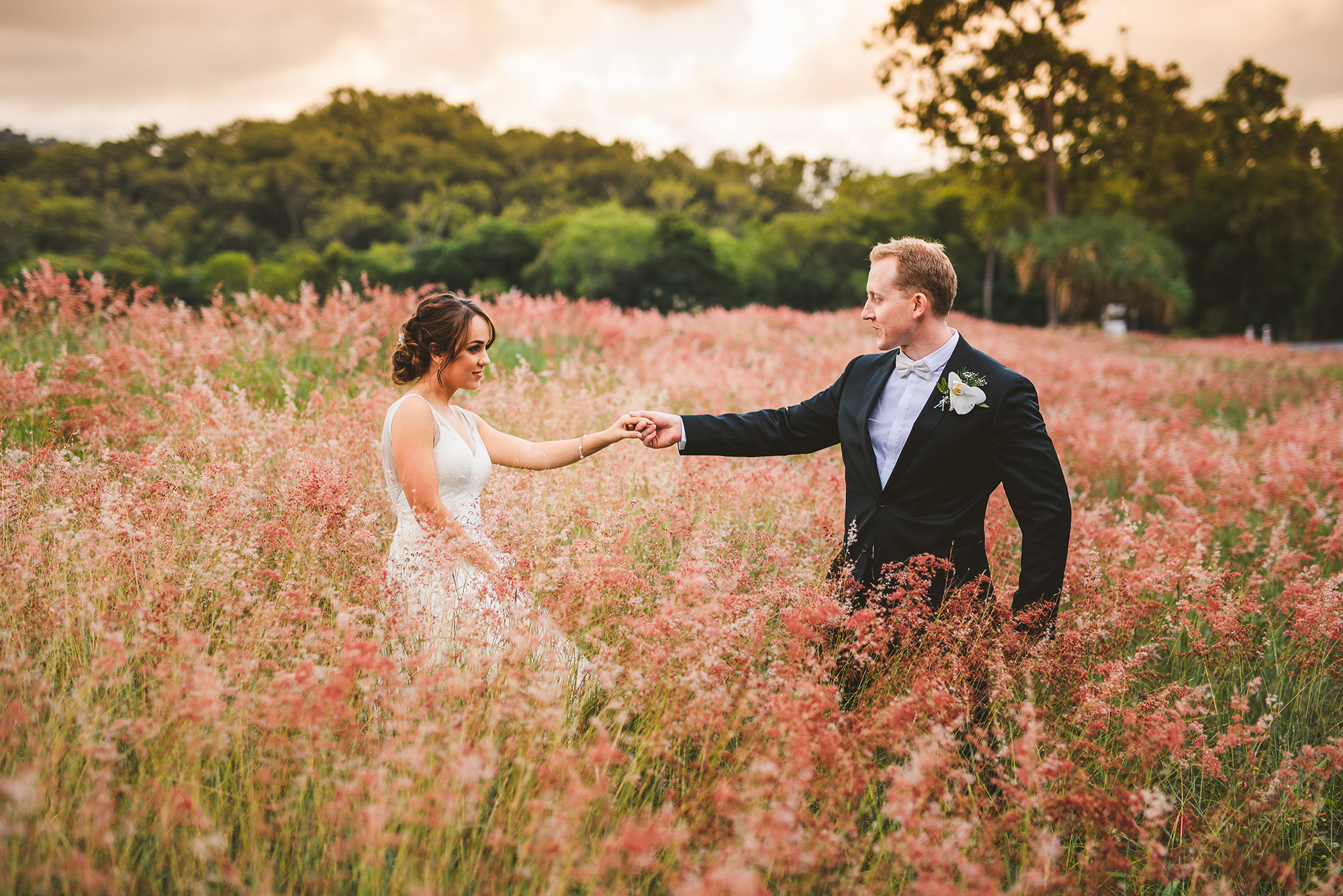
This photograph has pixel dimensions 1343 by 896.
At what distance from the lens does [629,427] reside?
13.1 feet

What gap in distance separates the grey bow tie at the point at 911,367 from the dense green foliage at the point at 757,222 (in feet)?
43.8

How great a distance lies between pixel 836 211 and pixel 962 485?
45854 mm

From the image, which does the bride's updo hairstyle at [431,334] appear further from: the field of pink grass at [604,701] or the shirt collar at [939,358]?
the shirt collar at [939,358]

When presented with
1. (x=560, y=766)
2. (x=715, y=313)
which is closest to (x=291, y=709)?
(x=560, y=766)

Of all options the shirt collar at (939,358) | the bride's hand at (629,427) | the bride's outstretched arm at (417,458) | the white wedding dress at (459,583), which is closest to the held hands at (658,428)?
the bride's hand at (629,427)

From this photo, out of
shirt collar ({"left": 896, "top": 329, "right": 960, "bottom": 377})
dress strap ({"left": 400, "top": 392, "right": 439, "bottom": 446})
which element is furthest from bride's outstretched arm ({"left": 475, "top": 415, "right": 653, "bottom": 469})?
shirt collar ({"left": 896, "top": 329, "right": 960, "bottom": 377})

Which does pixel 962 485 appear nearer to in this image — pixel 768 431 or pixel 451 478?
pixel 768 431

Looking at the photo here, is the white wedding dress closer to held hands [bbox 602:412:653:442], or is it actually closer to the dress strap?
the dress strap

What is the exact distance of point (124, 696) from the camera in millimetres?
2295

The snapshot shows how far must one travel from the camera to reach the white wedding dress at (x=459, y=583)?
8.13 ft

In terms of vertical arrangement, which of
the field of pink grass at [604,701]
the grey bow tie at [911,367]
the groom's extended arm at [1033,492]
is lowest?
the field of pink grass at [604,701]

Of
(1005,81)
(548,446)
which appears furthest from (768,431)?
(1005,81)

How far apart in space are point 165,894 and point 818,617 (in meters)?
2.02

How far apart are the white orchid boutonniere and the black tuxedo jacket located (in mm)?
26
